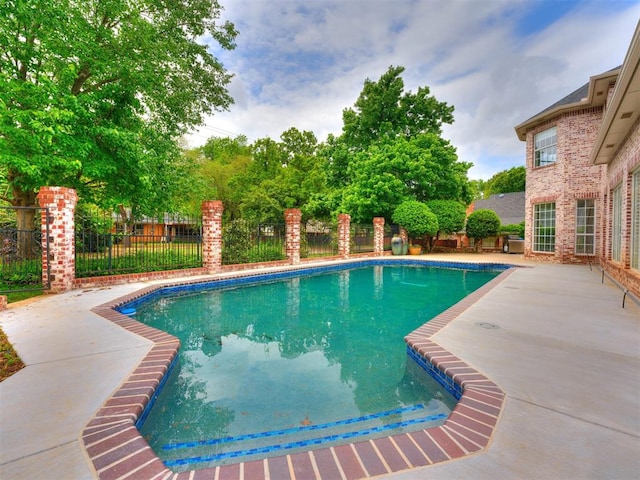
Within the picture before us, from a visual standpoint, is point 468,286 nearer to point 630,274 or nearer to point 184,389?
point 630,274

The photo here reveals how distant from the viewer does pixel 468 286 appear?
8.93m

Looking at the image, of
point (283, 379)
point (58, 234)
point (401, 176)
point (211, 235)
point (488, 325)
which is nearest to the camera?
point (283, 379)

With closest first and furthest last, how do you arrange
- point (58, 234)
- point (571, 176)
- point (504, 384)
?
1. point (504, 384)
2. point (58, 234)
3. point (571, 176)

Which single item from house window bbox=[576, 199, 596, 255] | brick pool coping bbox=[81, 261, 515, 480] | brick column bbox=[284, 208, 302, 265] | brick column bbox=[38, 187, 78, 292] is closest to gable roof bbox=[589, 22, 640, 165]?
house window bbox=[576, 199, 596, 255]

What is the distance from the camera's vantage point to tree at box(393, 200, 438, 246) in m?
16.4

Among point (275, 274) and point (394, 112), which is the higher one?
point (394, 112)

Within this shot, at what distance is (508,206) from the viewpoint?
27.4 metres

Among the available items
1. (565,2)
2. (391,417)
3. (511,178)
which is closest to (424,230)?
(565,2)

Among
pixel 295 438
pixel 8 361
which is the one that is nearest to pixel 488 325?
pixel 295 438

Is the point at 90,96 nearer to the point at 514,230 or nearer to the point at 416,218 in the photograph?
the point at 416,218

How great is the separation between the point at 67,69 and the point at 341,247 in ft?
37.2

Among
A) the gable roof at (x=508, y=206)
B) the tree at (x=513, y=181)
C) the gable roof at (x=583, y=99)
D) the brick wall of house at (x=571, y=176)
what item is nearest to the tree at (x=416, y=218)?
the brick wall of house at (x=571, y=176)

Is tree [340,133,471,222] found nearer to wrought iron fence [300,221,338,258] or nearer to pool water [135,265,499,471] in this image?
wrought iron fence [300,221,338,258]

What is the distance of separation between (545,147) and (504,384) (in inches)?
549
